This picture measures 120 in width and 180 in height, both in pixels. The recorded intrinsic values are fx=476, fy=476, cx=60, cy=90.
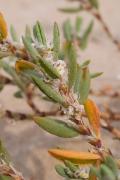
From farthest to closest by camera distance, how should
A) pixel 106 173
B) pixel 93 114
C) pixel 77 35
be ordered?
1. pixel 77 35
2. pixel 93 114
3. pixel 106 173

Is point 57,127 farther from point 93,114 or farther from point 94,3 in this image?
point 94,3

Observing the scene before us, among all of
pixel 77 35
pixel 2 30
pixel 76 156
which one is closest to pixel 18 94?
pixel 77 35

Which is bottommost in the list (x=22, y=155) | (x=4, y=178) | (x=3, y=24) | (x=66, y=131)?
(x=22, y=155)

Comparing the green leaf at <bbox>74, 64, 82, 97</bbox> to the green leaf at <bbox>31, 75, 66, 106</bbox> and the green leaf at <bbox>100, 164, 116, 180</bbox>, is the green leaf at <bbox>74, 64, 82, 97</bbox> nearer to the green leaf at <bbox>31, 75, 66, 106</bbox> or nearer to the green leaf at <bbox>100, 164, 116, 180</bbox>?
the green leaf at <bbox>31, 75, 66, 106</bbox>

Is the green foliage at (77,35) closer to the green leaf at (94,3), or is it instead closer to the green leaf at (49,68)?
the green leaf at (94,3)

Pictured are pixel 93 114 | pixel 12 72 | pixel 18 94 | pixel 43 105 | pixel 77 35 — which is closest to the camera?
pixel 93 114

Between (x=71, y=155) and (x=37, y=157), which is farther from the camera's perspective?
(x=37, y=157)

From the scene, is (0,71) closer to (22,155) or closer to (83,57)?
(83,57)

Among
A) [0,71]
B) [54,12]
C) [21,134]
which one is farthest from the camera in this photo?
[54,12]

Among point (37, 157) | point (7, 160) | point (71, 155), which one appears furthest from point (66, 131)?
point (37, 157)
